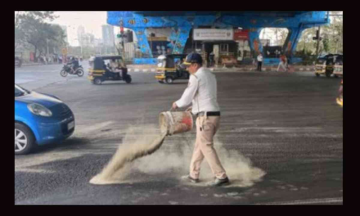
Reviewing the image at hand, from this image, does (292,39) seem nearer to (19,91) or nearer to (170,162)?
(170,162)

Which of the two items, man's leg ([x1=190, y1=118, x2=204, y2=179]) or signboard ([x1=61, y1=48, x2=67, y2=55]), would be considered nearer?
man's leg ([x1=190, y1=118, x2=204, y2=179])

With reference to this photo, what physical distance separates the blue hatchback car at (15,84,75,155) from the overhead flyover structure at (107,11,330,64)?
5.19 ft

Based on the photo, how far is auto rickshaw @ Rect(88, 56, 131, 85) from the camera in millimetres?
5633

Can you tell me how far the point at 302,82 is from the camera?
8438 mm

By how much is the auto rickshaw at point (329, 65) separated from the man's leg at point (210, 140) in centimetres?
432

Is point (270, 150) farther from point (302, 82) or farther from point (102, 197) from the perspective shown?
point (302, 82)

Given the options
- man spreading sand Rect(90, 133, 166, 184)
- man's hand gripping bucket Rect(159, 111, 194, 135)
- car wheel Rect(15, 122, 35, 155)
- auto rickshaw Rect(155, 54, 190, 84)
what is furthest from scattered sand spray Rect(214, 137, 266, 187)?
car wheel Rect(15, 122, 35, 155)

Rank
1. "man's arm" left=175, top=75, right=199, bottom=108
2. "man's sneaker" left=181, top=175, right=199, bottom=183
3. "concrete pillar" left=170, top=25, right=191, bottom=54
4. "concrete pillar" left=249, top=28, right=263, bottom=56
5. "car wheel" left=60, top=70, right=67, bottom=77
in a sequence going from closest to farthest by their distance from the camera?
1. "man's arm" left=175, top=75, right=199, bottom=108
2. "man's sneaker" left=181, top=175, right=199, bottom=183
3. "car wheel" left=60, top=70, right=67, bottom=77
4. "concrete pillar" left=170, top=25, right=191, bottom=54
5. "concrete pillar" left=249, top=28, right=263, bottom=56

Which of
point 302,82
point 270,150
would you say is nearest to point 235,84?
point 302,82

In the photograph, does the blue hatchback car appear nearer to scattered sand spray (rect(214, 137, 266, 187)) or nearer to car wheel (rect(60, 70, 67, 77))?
car wheel (rect(60, 70, 67, 77))

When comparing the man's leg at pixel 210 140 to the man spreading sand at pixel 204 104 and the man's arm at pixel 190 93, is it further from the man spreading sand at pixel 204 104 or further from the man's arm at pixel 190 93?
the man's arm at pixel 190 93

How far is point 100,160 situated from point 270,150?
2.57 meters

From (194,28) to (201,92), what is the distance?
2683 mm

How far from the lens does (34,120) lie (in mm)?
4172
